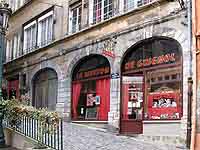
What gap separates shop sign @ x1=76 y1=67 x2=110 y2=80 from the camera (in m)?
16.3

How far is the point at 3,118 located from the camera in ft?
39.6

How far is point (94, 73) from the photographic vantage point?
671 inches

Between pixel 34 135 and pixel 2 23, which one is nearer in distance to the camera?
pixel 34 135

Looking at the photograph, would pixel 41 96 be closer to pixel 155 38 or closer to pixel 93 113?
pixel 93 113

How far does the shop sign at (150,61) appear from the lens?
13.3 meters

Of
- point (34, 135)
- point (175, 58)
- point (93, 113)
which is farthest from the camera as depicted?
point (93, 113)

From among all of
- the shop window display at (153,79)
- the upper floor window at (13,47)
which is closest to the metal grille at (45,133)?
the shop window display at (153,79)

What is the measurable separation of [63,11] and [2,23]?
793 centimetres

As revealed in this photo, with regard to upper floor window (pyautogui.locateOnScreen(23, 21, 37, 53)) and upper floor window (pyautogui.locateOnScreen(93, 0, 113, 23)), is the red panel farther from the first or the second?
upper floor window (pyautogui.locateOnScreen(23, 21, 37, 53))

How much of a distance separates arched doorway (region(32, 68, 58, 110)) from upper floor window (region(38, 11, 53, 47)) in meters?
1.59

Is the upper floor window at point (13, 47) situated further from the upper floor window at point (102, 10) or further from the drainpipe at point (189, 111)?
the drainpipe at point (189, 111)

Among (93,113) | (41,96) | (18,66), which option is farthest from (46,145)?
(18,66)

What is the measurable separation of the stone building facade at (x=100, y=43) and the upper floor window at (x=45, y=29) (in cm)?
18

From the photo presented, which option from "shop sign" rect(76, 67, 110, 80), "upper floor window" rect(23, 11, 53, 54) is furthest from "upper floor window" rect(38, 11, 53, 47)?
"shop sign" rect(76, 67, 110, 80)
